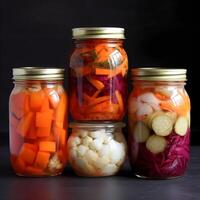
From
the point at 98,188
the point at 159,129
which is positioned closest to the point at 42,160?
the point at 98,188

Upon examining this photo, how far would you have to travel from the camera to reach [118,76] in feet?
3.67

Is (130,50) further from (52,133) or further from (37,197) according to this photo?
(37,197)

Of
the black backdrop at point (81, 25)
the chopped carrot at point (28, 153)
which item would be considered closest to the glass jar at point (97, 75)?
the chopped carrot at point (28, 153)

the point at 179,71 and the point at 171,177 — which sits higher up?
the point at 179,71

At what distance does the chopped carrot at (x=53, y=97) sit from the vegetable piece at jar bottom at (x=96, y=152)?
0.07m

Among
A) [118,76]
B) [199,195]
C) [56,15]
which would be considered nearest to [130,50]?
[56,15]

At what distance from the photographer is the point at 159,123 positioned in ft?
3.51

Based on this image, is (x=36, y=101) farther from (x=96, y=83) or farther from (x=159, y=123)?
(x=159, y=123)

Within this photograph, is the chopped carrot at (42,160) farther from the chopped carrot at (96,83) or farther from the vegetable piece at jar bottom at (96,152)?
the chopped carrot at (96,83)

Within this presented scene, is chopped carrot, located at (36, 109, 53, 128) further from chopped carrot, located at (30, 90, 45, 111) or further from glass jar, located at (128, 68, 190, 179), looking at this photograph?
glass jar, located at (128, 68, 190, 179)

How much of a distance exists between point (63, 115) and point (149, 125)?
17cm

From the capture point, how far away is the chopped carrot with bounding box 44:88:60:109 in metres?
1.11

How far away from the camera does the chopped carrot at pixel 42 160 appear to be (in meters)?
1.09

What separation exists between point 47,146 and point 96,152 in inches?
3.7
